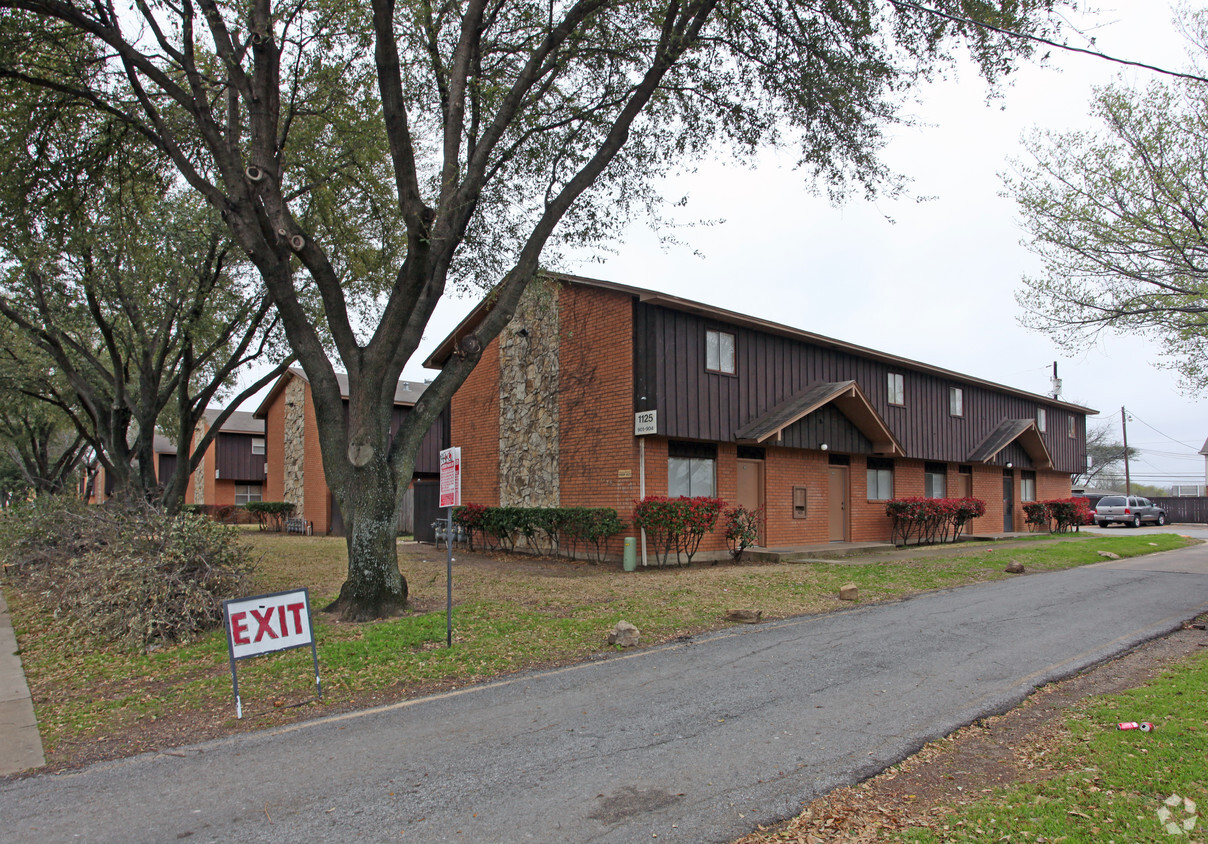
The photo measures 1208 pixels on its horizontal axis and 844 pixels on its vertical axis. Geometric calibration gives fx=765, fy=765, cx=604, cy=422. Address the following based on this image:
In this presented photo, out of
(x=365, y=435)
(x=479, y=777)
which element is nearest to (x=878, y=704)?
(x=479, y=777)

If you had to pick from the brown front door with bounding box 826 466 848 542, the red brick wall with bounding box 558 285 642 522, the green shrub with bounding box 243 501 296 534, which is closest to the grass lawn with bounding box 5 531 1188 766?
the red brick wall with bounding box 558 285 642 522

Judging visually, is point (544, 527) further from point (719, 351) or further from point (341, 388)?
point (341, 388)

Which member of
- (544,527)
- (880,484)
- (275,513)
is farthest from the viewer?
(275,513)

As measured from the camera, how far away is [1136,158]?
13.8 meters

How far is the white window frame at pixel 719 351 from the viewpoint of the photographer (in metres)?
17.7

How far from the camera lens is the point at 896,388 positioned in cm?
2394

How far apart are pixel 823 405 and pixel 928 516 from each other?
5.98 metres

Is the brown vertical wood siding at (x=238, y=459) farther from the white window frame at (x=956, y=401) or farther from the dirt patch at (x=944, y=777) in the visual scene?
the dirt patch at (x=944, y=777)

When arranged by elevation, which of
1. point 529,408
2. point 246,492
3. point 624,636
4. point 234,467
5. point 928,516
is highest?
point 529,408

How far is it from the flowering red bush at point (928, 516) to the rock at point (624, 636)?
16134mm

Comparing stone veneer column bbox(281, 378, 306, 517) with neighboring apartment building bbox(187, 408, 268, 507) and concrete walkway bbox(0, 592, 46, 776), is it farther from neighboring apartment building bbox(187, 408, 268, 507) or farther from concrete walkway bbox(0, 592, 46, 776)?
concrete walkway bbox(0, 592, 46, 776)

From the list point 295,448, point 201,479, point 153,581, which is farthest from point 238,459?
point 153,581

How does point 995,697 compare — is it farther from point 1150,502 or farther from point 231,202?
point 1150,502

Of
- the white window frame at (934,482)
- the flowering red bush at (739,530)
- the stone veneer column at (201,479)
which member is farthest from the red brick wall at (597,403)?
the stone veneer column at (201,479)
